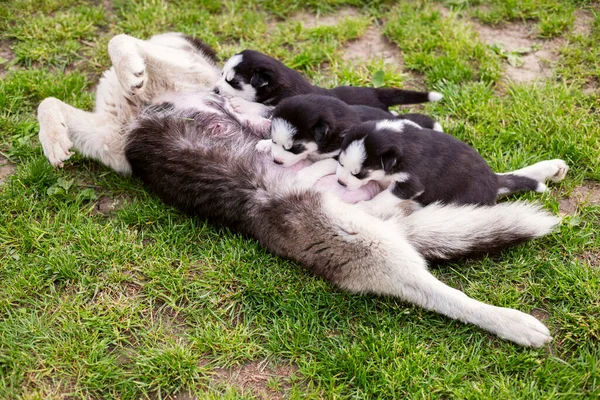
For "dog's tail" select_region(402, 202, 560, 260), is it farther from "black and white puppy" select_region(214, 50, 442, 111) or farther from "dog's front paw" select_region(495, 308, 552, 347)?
"black and white puppy" select_region(214, 50, 442, 111)

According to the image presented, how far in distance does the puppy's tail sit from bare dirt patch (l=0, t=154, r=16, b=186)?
3.09 m

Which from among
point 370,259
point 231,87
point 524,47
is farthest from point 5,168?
point 524,47

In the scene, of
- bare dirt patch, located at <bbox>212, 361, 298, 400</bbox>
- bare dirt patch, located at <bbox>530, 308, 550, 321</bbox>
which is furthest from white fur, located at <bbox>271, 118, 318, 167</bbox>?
bare dirt patch, located at <bbox>530, 308, 550, 321</bbox>

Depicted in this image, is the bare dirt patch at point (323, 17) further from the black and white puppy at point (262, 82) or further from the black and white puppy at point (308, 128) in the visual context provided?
the black and white puppy at point (308, 128)

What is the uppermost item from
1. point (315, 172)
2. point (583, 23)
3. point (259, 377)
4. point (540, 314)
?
point (583, 23)

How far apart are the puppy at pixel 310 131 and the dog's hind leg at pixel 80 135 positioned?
1.20 meters

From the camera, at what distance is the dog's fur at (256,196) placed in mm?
3830

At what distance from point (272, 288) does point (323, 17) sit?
3.56m

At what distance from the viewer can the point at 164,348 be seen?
12.2 feet

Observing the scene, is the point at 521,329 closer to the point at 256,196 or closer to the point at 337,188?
the point at 337,188

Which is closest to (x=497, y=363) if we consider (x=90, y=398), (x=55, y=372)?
(x=90, y=398)

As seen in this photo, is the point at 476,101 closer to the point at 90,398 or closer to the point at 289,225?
the point at 289,225

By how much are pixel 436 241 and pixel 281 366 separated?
1.31 meters

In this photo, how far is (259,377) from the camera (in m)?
3.64
